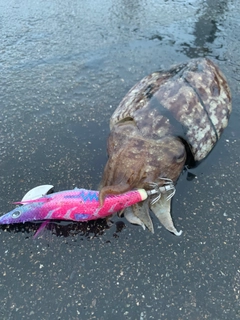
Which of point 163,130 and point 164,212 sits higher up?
point 163,130

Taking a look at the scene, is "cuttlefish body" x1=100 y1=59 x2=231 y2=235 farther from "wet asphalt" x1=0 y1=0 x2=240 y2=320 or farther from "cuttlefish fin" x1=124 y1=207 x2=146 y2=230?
"wet asphalt" x1=0 y1=0 x2=240 y2=320

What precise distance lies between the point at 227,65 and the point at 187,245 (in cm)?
365

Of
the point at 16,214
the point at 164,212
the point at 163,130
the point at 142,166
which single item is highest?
the point at 163,130

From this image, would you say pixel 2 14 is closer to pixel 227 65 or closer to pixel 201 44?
pixel 201 44

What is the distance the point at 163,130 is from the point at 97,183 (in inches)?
37.1

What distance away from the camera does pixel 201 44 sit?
6.07m

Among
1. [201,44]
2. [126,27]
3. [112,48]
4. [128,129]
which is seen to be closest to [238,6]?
[201,44]

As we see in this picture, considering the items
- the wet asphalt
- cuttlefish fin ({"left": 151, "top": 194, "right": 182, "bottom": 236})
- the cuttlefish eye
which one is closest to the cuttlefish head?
cuttlefish fin ({"left": 151, "top": 194, "right": 182, "bottom": 236})

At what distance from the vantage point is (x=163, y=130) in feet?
11.0

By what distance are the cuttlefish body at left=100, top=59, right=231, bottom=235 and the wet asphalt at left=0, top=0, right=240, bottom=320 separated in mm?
250

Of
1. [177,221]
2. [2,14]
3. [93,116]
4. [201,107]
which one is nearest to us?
[177,221]

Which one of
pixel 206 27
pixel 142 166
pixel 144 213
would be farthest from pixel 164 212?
pixel 206 27

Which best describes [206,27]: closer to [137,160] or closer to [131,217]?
[137,160]

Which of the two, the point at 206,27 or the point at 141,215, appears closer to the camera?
the point at 141,215
